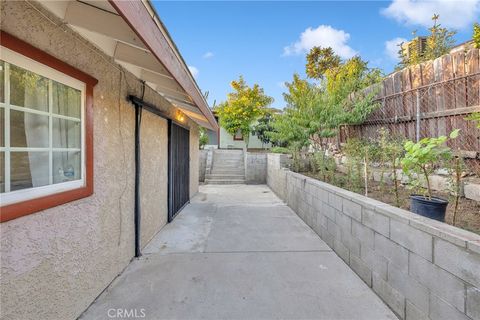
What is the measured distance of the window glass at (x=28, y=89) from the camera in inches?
71.2

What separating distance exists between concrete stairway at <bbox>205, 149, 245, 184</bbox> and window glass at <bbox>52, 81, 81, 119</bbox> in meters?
10.4

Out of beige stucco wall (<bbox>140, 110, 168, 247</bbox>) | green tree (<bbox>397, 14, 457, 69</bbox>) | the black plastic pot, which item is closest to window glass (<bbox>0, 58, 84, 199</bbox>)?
beige stucco wall (<bbox>140, 110, 168, 247</bbox>)

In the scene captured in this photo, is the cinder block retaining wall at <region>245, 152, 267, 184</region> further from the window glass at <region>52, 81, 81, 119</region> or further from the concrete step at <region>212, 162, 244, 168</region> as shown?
the window glass at <region>52, 81, 81, 119</region>

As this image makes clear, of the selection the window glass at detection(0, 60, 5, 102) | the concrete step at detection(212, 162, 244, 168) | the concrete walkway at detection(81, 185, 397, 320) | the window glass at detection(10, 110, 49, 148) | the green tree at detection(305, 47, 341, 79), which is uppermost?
the green tree at detection(305, 47, 341, 79)

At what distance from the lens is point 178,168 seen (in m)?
7.01

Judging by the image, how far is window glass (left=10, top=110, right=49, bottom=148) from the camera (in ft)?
6.01

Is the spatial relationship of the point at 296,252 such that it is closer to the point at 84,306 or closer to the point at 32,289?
the point at 84,306

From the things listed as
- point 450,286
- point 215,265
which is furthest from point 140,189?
point 450,286

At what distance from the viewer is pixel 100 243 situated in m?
2.87

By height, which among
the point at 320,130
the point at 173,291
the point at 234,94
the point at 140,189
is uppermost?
the point at 234,94

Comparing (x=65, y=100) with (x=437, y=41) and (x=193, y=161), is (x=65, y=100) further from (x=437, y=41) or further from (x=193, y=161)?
(x=437, y=41)

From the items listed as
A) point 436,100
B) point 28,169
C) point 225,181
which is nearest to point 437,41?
point 436,100

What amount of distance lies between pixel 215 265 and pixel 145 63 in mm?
2848

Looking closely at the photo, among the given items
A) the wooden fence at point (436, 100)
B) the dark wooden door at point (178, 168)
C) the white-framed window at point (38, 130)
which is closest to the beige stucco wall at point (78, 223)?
the white-framed window at point (38, 130)
